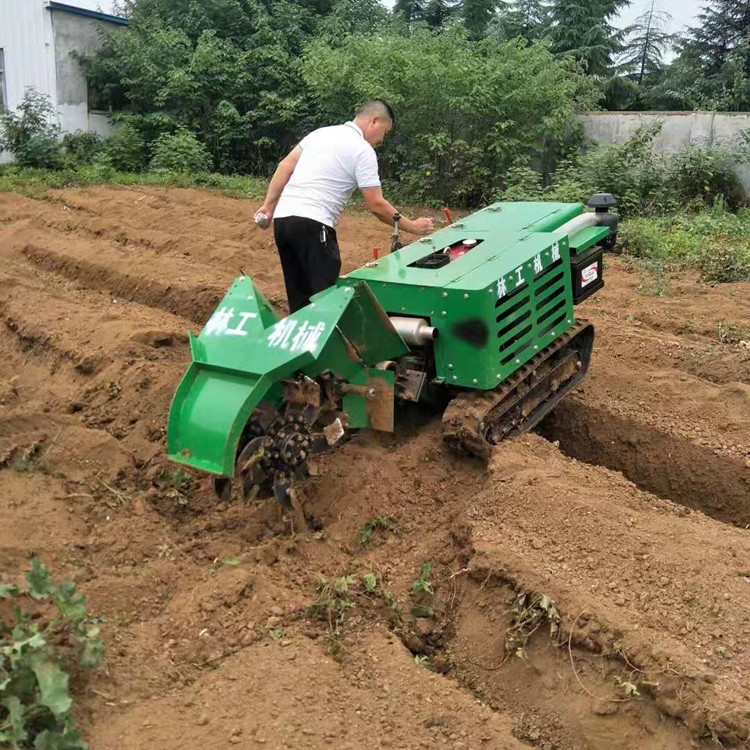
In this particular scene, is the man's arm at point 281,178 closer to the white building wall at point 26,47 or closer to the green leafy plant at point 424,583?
the green leafy plant at point 424,583

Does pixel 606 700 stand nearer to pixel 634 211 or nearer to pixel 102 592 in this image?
pixel 102 592

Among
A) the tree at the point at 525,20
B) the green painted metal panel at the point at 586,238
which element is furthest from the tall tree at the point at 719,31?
the green painted metal panel at the point at 586,238

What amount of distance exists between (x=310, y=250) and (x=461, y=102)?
9.29 meters

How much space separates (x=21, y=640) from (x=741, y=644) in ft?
8.60

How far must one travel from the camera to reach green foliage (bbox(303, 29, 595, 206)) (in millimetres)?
13891

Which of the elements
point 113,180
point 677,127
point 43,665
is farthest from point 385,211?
point 113,180

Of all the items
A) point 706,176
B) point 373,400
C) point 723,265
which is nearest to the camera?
point 373,400

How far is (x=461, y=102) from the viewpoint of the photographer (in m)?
13.7

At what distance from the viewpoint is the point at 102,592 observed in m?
3.58

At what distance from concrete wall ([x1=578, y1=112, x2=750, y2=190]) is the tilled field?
870cm

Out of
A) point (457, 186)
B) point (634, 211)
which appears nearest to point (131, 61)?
point (457, 186)

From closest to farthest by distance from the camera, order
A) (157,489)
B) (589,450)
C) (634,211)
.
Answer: (157,489) < (589,450) < (634,211)

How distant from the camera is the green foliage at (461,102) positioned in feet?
45.6

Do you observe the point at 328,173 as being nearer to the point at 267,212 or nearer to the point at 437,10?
the point at 267,212
